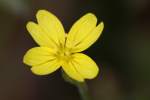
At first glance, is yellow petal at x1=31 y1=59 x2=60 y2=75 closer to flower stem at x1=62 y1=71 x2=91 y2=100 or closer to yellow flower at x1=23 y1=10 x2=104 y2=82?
yellow flower at x1=23 y1=10 x2=104 y2=82

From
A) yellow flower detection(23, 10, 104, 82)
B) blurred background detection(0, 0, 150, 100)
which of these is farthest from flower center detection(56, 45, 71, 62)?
blurred background detection(0, 0, 150, 100)

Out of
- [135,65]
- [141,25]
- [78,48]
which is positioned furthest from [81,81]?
[141,25]

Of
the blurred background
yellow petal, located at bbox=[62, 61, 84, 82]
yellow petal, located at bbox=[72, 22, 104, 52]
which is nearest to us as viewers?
yellow petal, located at bbox=[62, 61, 84, 82]

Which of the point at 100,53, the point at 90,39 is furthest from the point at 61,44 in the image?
the point at 100,53

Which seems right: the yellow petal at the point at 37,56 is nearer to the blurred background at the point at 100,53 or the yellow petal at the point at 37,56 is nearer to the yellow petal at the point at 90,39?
the yellow petal at the point at 90,39

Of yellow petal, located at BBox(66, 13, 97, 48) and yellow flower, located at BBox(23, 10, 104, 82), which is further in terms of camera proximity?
yellow petal, located at BBox(66, 13, 97, 48)

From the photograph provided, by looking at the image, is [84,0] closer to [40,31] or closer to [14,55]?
[14,55]
